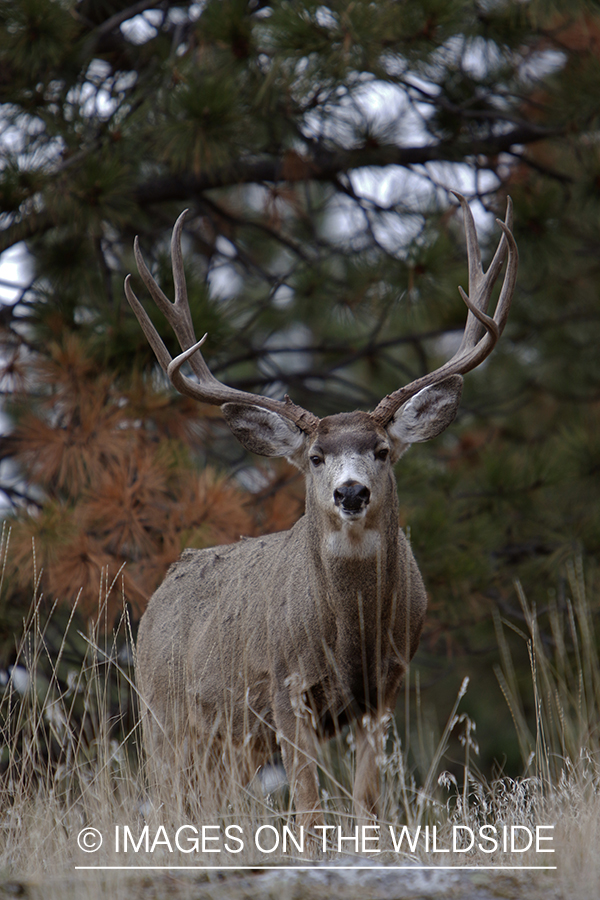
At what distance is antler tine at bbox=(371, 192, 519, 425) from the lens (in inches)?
192

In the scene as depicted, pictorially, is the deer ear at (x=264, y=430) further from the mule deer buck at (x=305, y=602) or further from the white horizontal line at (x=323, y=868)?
the white horizontal line at (x=323, y=868)

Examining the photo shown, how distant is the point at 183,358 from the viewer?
15.6ft

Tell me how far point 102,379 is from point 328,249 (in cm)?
257

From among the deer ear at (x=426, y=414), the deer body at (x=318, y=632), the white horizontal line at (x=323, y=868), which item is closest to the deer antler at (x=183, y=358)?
the deer body at (x=318, y=632)

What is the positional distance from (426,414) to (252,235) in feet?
14.0

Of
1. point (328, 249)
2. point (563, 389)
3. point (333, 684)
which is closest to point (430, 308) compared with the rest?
point (328, 249)


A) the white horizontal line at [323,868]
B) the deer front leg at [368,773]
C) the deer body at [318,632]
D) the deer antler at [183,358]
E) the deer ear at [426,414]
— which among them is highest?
the deer antler at [183,358]

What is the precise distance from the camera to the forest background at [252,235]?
20.4 ft

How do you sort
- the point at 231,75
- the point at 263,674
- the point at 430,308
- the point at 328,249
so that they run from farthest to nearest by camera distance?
the point at 328,249
the point at 430,308
the point at 231,75
the point at 263,674

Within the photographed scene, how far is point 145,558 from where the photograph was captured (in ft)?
20.1

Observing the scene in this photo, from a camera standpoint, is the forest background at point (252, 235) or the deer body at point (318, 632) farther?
the forest background at point (252, 235)

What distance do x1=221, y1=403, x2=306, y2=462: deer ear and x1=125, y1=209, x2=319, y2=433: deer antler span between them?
40 mm

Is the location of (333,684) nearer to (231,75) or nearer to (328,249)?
(231,75)

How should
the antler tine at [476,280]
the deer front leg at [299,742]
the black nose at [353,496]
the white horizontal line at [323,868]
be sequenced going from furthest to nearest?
the antler tine at [476,280], the deer front leg at [299,742], the black nose at [353,496], the white horizontal line at [323,868]
